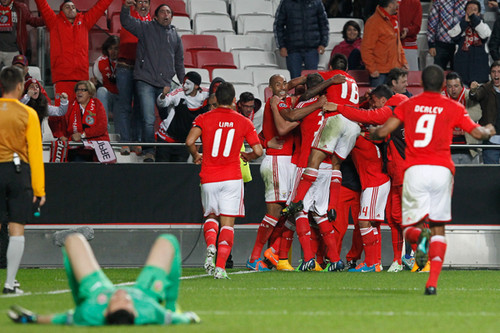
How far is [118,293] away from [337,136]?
301 inches

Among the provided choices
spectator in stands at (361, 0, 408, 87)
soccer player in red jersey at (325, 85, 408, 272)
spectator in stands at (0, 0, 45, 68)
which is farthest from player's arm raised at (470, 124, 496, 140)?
spectator in stands at (0, 0, 45, 68)

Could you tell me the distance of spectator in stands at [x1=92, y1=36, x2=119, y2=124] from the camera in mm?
15508

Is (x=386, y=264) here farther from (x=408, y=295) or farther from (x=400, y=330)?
(x=400, y=330)

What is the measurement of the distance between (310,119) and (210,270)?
2906mm

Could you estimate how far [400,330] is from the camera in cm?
633

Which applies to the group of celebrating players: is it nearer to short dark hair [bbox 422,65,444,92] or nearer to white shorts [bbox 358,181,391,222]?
white shorts [bbox 358,181,391,222]

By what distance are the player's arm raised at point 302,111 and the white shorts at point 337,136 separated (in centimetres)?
23

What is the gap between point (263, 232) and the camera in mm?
13273

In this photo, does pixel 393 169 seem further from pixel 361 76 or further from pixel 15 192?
pixel 15 192

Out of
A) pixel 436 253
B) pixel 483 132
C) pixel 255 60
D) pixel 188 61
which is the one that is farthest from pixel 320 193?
pixel 255 60

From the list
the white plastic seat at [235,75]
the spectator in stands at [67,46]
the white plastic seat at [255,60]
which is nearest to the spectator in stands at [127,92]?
the spectator in stands at [67,46]

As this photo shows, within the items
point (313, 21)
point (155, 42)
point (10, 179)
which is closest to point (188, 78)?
point (155, 42)

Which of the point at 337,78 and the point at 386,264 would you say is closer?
the point at 337,78

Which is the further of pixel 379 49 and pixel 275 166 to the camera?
pixel 379 49
